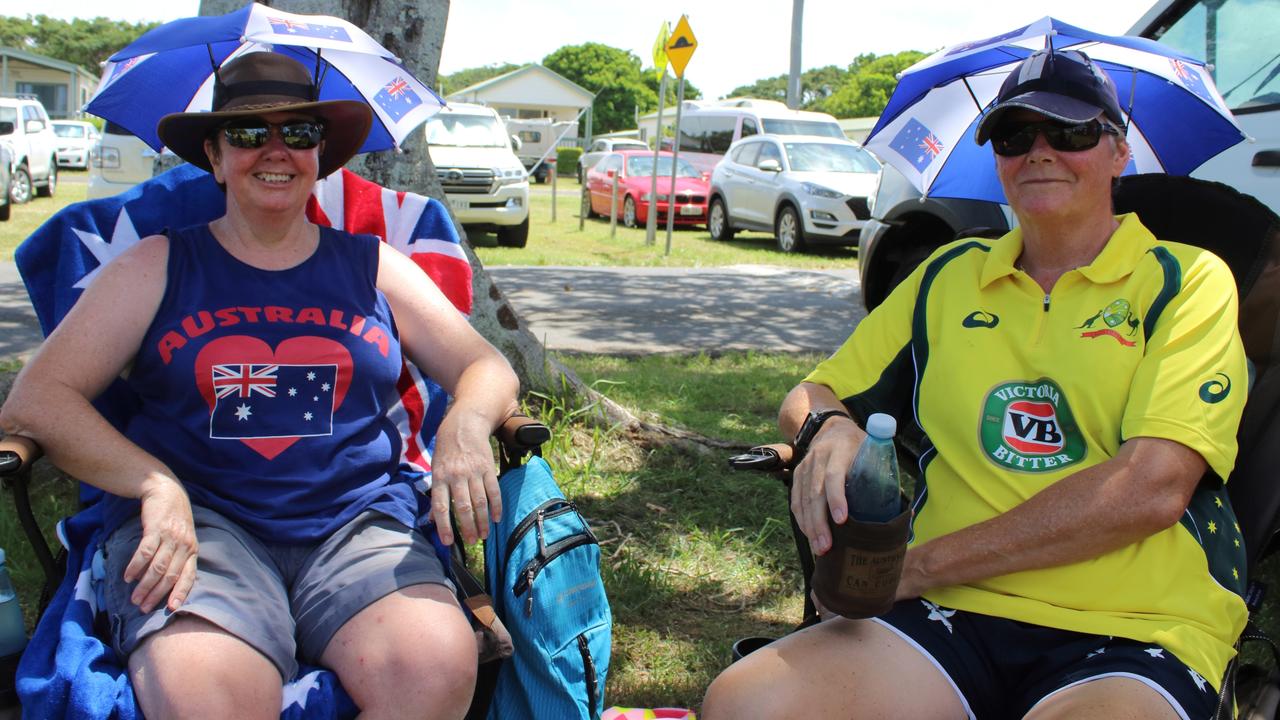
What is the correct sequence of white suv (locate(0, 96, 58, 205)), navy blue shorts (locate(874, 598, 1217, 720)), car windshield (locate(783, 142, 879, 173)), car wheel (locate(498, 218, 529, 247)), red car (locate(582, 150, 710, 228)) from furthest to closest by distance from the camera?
red car (locate(582, 150, 710, 228))
white suv (locate(0, 96, 58, 205))
car windshield (locate(783, 142, 879, 173))
car wheel (locate(498, 218, 529, 247))
navy blue shorts (locate(874, 598, 1217, 720))

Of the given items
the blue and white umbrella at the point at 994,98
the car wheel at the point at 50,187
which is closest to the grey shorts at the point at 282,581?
the blue and white umbrella at the point at 994,98

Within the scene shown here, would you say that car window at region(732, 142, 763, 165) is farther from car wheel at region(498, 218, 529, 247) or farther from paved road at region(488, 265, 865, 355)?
paved road at region(488, 265, 865, 355)

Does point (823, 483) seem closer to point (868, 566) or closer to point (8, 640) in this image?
point (868, 566)

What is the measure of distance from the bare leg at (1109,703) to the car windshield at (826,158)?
43.2ft

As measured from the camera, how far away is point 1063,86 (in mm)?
2215

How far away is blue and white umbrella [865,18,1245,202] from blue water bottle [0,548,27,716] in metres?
2.38

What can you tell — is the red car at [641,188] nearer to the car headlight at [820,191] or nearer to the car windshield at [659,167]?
the car windshield at [659,167]

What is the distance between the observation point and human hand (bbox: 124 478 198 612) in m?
1.93

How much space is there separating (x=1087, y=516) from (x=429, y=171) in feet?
10.0

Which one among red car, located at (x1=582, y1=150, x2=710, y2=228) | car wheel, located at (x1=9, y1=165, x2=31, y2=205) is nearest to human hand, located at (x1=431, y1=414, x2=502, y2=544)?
red car, located at (x1=582, y1=150, x2=710, y2=228)

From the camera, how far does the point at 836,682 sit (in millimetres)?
1931

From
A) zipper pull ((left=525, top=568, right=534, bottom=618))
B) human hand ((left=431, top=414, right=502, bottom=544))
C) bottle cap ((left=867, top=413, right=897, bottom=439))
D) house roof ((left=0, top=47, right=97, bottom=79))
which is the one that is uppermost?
house roof ((left=0, top=47, right=97, bottom=79))

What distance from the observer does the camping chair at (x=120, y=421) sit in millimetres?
1880

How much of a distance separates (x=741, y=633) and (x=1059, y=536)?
1452 mm
